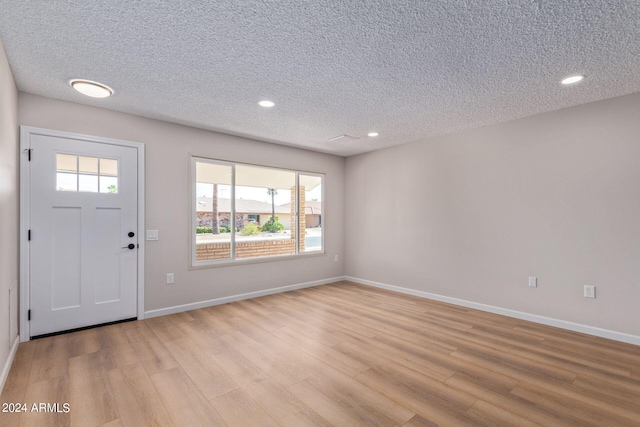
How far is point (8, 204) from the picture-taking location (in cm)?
261

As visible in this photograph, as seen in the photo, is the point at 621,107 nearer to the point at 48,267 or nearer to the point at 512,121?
the point at 512,121

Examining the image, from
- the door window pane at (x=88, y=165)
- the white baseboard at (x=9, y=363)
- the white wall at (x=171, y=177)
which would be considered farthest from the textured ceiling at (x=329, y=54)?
the white baseboard at (x=9, y=363)

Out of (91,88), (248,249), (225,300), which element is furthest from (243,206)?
(91,88)

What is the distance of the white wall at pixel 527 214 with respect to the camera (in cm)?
316

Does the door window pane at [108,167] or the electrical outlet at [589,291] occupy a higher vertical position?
the door window pane at [108,167]

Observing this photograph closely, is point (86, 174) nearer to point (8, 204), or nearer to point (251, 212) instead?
point (8, 204)

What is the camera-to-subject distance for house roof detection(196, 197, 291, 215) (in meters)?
4.41

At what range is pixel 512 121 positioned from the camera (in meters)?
3.91

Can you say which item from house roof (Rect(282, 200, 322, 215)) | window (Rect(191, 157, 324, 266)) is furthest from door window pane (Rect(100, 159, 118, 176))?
house roof (Rect(282, 200, 322, 215))

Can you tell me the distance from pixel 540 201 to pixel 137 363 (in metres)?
4.65

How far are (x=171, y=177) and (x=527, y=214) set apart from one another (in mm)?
4649

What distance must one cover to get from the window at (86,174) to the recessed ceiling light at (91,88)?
0.78m

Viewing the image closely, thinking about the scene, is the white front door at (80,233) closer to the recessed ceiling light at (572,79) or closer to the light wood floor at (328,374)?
the light wood floor at (328,374)

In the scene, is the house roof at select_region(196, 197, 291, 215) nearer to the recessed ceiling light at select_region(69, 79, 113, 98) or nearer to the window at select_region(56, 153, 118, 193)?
the window at select_region(56, 153, 118, 193)
